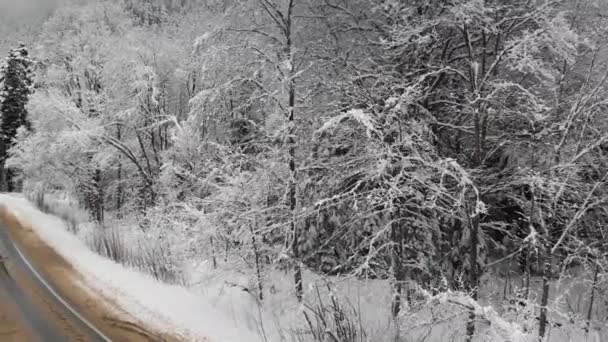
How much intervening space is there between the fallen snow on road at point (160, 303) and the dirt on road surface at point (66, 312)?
0.79ft

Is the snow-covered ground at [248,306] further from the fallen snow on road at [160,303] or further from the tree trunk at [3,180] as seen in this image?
the tree trunk at [3,180]

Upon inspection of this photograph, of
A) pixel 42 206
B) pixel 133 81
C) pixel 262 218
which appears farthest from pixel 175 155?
pixel 262 218

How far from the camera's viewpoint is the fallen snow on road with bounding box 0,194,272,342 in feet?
27.5

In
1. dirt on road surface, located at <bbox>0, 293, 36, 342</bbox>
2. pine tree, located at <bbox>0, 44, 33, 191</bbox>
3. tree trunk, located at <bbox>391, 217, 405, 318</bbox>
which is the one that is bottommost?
dirt on road surface, located at <bbox>0, 293, 36, 342</bbox>

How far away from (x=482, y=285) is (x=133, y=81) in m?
22.3

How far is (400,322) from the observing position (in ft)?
23.5

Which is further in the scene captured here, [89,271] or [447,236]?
[89,271]

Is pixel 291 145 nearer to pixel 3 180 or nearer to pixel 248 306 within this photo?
pixel 248 306

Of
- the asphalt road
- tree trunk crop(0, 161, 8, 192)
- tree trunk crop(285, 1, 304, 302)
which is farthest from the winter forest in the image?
tree trunk crop(0, 161, 8, 192)

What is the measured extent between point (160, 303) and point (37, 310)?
8.44 feet

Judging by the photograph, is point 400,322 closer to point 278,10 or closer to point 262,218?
point 262,218

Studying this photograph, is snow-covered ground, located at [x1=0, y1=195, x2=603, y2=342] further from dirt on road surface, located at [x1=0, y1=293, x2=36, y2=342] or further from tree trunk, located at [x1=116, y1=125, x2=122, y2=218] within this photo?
tree trunk, located at [x1=116, y1=125, x2=122, y2=218]

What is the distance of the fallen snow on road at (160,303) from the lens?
330 inches

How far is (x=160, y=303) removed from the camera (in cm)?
971
